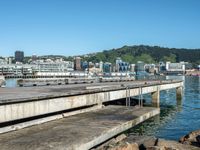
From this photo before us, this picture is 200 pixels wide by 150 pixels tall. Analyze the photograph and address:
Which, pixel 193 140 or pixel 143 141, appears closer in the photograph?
pixel 143 141

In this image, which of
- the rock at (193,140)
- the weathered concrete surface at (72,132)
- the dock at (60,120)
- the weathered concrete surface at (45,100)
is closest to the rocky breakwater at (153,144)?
the rock at (193,140)

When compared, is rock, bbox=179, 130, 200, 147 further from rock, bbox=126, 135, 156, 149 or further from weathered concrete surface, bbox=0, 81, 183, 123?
weathered concrete surface, bbox=0, 81, 183, 123

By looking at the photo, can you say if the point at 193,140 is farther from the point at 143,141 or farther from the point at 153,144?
the point at 153,144

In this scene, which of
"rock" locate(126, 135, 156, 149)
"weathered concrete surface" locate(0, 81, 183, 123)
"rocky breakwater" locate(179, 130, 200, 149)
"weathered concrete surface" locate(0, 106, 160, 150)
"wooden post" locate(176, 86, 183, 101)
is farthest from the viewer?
"wooden post" locate(176, 86, 183, 101)

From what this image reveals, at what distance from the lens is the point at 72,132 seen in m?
31.6

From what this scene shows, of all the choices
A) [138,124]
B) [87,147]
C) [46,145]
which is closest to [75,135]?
[87,147]

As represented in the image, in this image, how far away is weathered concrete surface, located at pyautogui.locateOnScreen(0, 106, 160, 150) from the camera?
26.6m

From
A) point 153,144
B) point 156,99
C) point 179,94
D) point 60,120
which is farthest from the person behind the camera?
point 179,94

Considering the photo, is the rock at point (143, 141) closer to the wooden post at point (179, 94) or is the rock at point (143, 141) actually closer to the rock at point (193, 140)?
the rock at point (193, 140)

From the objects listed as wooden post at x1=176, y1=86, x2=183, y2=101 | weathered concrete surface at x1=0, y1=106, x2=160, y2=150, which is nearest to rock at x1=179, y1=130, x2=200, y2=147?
weathered concrete surface at x1=0, y1=106, x2=160, y2=150

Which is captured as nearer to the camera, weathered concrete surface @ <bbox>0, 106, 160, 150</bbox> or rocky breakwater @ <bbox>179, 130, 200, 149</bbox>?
weathered concrete surface @ <bbox>0, 106, 160, 150</bbox>

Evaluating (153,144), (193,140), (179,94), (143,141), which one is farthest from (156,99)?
(153,144)

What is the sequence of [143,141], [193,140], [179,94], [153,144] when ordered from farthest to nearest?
[179,94]
[193,140]
[143,141]
[153,144]

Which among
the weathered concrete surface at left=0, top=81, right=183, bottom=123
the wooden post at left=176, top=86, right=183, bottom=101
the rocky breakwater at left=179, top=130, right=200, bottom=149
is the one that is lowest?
the wooden post at left=176, top=86, right=183, bottom=101
